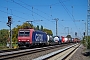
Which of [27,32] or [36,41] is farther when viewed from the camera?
[36,41]

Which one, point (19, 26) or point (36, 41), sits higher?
point (19, 26)

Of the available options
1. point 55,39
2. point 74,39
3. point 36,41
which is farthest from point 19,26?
point 36,41

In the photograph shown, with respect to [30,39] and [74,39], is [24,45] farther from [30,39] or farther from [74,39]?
[74,39]

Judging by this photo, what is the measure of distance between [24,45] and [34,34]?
3.47 m

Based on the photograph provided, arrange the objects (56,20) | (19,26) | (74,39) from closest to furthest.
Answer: (56,20) < (19,26) < (74,39)

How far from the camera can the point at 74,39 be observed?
117688 millimetres

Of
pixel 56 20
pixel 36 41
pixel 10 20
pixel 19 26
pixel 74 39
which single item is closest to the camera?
pixel 10 20

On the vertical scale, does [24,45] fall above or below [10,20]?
below

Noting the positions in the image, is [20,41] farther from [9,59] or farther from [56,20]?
[56,20]

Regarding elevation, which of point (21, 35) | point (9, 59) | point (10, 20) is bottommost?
point (9, 59)

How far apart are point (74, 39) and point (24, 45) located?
84.7 m

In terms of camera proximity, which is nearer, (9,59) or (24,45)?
(9,59)

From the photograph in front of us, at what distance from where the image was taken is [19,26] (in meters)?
90.3

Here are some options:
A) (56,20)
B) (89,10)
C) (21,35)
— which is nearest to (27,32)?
(21,35)
